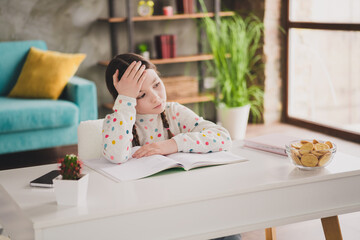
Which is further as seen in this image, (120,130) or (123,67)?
(123,67)

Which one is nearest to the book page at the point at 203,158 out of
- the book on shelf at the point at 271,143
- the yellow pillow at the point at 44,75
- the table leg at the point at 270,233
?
the book on shelf at the point at 271,143

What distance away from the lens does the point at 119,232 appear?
1.29m

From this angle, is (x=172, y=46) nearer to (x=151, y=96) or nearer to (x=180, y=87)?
(x=180, y=87)

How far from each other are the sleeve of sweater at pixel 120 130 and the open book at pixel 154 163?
30 mm

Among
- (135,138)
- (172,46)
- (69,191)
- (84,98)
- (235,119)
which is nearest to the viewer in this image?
(69,191)

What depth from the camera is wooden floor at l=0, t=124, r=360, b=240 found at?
2455 millimetres

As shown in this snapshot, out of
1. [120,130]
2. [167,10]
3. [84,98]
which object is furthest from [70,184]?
[167,10]

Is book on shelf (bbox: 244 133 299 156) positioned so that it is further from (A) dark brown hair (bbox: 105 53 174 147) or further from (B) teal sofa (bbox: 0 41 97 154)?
(B) teal sofa (bbox: 0 41 97 154)

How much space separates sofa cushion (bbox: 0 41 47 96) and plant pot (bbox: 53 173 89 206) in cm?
307

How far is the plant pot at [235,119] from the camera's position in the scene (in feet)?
14.5

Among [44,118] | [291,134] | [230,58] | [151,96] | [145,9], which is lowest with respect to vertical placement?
[291,134]

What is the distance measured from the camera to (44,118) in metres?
3.74

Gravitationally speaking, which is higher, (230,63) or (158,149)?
(158,149)

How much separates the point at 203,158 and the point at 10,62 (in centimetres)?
294
